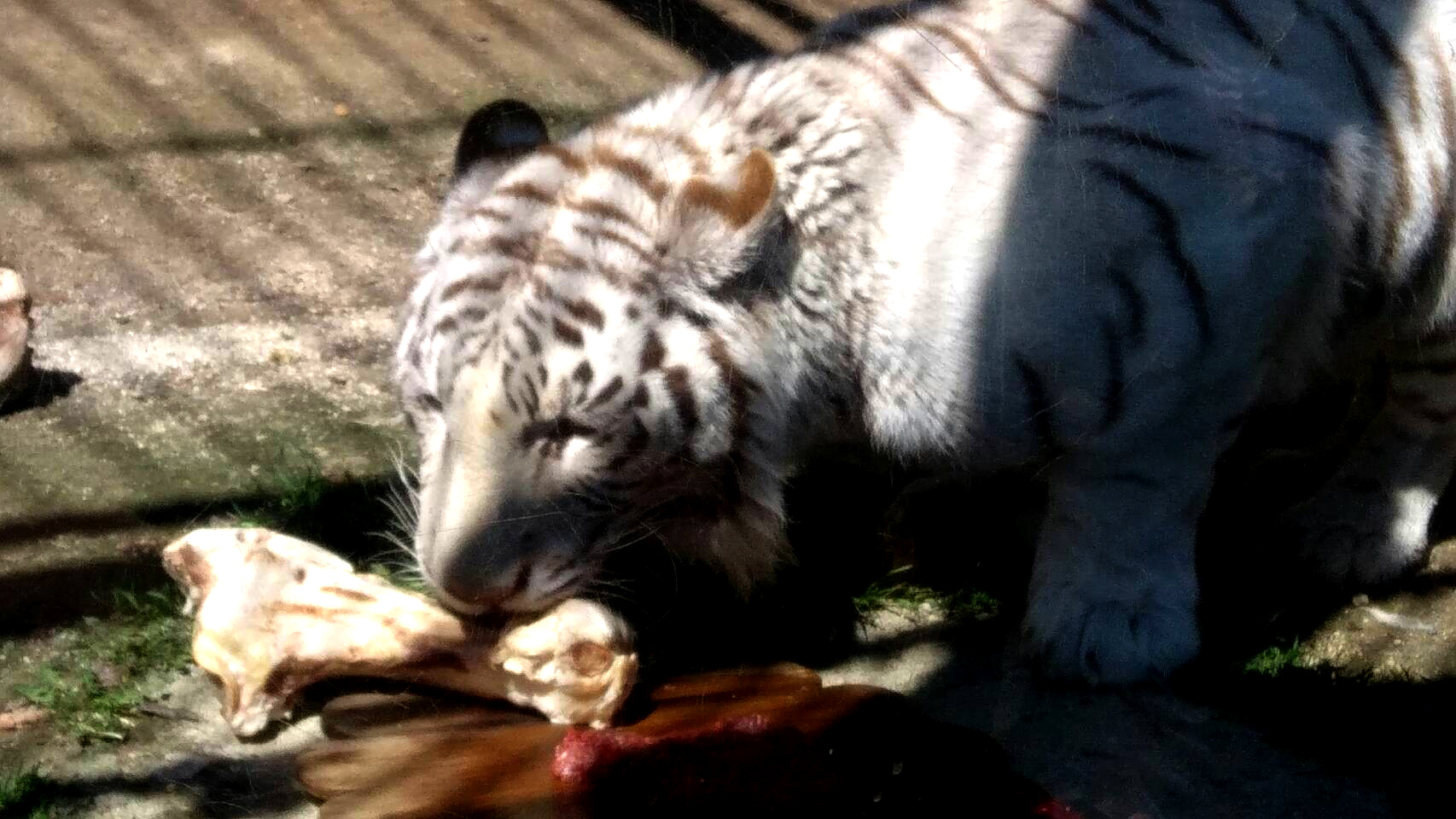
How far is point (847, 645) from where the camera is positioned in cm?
258

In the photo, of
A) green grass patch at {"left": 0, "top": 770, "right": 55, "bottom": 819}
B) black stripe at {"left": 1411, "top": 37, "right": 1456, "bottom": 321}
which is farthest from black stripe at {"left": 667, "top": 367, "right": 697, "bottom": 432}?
black stripe at {"left": 1411, "top": 37, "right": 1456, "bottom": 321}

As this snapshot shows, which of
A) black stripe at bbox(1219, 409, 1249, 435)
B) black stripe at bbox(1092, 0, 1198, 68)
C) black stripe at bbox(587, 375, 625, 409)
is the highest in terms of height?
black stripe at bbox(1092, 0, 1198, 68)

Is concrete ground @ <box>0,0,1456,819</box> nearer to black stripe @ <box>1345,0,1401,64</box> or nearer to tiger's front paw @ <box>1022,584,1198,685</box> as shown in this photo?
tiger's front paw @ <box>1022,584,1198,685</box>

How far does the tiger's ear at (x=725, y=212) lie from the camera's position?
6.99 feet

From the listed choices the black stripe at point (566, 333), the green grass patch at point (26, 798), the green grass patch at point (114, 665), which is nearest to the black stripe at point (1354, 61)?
the black stripe at point (566, 333)

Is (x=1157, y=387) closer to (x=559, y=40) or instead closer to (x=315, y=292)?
(x=315, y=292)

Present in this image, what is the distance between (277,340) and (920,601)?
54.3 inches

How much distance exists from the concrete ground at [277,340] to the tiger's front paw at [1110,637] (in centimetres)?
4

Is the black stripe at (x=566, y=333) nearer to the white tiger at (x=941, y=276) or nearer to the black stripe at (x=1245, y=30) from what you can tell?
the white tiger at (x=941, y=276)

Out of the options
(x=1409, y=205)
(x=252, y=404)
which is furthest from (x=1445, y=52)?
(x=252, y=404)

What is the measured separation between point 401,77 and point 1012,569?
7.25ft

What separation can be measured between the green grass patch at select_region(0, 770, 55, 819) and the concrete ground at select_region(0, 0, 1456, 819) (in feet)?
0.13

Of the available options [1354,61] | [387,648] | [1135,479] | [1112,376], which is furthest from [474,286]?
[1354,61]

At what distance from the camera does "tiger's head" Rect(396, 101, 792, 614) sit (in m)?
2.08
